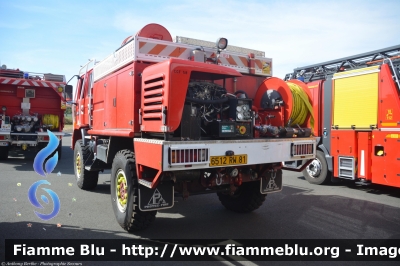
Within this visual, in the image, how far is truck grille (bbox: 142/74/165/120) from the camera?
3758 millimetres

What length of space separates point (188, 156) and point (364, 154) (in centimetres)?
518

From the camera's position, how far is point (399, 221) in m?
5.24

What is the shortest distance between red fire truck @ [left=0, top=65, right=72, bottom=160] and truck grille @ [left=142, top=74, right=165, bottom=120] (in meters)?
8.54

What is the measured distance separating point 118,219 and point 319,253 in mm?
2762

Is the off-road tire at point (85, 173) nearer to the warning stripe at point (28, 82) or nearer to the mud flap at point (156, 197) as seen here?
the mud flap at point (156, 197)

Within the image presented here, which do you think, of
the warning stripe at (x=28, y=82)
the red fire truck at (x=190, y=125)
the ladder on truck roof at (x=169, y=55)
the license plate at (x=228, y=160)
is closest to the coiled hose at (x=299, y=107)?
the red fire truck at (x=190, y=125)

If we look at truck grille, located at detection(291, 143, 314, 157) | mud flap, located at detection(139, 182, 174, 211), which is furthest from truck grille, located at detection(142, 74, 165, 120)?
truck grille, located at detection(291, 143, 314, 157)

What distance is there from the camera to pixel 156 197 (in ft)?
13.5

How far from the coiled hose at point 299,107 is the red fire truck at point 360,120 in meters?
2.52

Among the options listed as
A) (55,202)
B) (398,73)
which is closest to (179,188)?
(55,202)

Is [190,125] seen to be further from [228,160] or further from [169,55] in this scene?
[169,55]

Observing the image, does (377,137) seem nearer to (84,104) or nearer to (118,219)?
(118,219)
